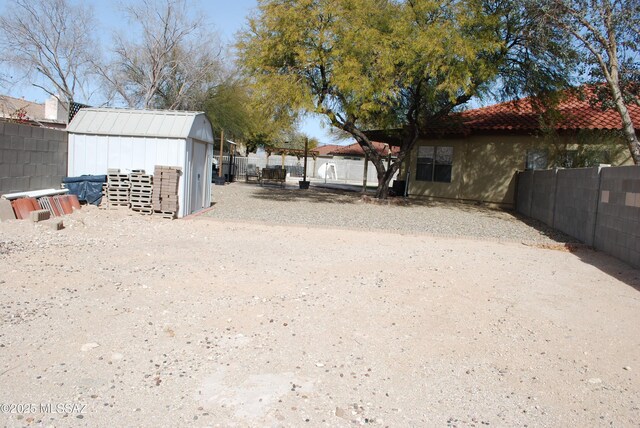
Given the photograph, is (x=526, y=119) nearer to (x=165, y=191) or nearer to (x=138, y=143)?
(x=165, y=191)

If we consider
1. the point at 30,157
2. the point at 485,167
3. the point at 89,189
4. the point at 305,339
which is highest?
the point at 485,167

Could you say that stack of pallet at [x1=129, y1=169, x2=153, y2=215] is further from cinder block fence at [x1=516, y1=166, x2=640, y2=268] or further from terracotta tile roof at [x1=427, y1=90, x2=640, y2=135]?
terracotta tile roof at [x1=427, y1=90, x2=640, y2=135]

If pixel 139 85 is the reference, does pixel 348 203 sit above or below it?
below

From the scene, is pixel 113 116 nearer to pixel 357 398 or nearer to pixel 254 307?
pixel 254 307

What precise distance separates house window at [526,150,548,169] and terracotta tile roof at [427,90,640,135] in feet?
3.53

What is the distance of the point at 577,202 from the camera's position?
12.8 metres

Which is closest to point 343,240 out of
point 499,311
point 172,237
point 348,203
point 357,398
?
point 172,237

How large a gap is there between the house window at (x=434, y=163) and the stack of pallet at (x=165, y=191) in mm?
13487

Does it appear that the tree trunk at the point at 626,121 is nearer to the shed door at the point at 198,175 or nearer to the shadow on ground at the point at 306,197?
the shadow on ground at the point at 306,197

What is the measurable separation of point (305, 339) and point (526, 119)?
1982 centimetres

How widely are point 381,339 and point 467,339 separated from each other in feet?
2.81

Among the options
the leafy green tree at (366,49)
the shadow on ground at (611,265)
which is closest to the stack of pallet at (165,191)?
the leafy green tree at (366,49)

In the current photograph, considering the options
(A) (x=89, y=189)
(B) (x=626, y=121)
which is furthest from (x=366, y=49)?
(A) (x=89, y=189)

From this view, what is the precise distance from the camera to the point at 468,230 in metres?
13.6
